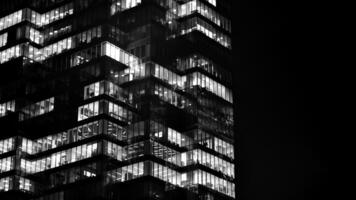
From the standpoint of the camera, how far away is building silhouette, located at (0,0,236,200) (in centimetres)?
14288

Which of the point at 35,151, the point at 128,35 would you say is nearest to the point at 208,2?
the point at 128,35

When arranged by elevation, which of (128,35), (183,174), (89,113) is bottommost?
(183,174)

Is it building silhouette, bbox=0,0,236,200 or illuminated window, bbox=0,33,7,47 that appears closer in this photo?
building silhouette, bbox=0,0,236,200

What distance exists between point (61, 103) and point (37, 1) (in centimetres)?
3056

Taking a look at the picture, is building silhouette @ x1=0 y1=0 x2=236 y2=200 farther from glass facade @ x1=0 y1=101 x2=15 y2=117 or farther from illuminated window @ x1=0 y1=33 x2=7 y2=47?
glass facade @ x1=0 y1=101 x2=15 y2=117

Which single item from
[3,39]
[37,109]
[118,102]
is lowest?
[118,102]

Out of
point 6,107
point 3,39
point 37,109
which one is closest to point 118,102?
point 37,109

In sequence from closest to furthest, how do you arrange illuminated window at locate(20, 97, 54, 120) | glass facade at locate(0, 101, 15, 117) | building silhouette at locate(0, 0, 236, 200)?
1. building silhouette at locate(0, 0, 236, 200)
2. illuminated window at locate(20, 97, 54, 120)
3. glass facade at locate(0, 101, 15, 117)

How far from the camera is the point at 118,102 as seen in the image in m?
147

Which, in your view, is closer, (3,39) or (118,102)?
(118,102)

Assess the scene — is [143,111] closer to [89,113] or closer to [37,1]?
[89,113]

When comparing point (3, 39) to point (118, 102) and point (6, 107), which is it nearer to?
point (6, 107)

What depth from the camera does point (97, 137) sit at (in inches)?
5591

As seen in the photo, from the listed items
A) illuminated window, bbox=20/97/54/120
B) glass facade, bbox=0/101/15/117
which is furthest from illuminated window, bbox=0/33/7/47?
illuminated window, bbox=20/97/54/120
